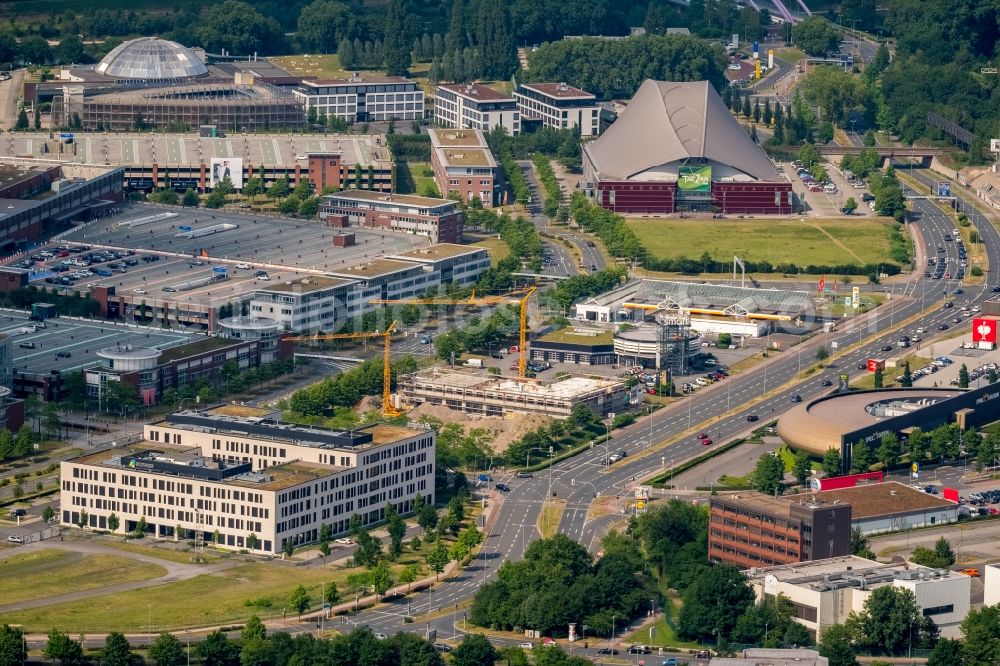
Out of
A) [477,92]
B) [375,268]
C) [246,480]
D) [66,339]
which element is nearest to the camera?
[246,480]

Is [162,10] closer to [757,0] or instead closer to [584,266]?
[757,0]

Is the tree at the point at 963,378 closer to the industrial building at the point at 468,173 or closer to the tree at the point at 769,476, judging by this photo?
the tree at the point at 769,476

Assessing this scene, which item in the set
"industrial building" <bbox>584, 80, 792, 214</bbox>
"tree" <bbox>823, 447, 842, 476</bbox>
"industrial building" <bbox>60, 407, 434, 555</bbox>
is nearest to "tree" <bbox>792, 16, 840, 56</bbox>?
"industrial building" <bbox>584, 80, 792, 214</bbox>

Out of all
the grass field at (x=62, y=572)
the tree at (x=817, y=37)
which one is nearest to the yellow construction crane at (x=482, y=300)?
the grass field at (x=62, y=572)

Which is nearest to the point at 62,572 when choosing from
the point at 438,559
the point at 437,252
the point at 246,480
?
the point at 246,480

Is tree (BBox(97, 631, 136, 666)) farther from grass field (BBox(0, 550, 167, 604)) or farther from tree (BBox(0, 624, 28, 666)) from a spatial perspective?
grass field (BBox(0, 550, 167, 604))

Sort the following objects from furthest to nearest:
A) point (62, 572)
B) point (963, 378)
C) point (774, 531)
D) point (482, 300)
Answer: point (482, 300)
point (963, 378)
point (774, 531)
point (62, 572)

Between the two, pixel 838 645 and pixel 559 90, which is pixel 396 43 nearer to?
pixel 559 90

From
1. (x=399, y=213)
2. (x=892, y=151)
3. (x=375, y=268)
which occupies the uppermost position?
(x=892, y=151)
